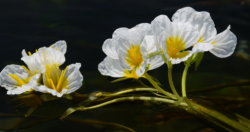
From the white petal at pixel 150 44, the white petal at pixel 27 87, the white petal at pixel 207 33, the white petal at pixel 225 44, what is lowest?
the white petal at pixel 225 44

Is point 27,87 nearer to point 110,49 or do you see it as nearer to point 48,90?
point 48,90

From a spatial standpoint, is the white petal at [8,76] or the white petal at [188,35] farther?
the white petal at [8,76]

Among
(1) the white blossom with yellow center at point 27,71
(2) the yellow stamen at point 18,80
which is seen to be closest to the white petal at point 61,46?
(1) the white blossom with yellow center at point 27,71

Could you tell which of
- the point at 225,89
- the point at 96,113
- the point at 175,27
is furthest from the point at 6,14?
→ the point at 225,89

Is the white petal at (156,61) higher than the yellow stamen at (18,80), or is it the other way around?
the yellow stamen at (18,80)

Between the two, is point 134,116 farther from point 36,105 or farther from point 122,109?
point 36,105

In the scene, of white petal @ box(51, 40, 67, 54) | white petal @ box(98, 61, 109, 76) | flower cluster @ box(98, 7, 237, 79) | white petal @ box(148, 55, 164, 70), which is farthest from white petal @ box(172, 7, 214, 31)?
white petal @ box(51, 40, 67, 54)

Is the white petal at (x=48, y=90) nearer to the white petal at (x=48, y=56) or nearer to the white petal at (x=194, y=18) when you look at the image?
the white petal at (x=48, y=56)
